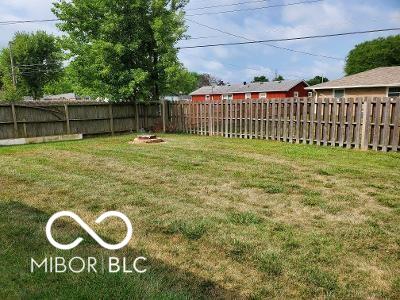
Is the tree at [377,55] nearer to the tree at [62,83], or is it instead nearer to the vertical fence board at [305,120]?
the tree at [62,83]

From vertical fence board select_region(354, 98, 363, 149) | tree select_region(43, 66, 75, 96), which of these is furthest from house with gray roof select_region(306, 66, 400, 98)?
tree select_region(43, 66, 75, 96)

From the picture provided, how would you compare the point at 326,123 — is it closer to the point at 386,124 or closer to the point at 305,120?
the point at 305,120

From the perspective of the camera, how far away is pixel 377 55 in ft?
151

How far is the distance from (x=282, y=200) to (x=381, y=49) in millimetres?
50460

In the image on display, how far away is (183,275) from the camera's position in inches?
111

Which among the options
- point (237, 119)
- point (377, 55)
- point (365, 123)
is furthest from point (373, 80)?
point (377, 55)

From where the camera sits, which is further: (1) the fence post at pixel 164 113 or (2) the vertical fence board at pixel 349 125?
(1) the fence post at pixel 164 113

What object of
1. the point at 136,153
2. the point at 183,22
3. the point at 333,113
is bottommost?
the point at 136,153

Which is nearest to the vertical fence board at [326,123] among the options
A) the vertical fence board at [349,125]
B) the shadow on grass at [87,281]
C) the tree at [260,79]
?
the vertical fence board at [349,125]

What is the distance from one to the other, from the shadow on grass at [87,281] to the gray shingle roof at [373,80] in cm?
2180

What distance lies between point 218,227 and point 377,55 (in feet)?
167

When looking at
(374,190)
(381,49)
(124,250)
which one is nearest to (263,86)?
(381,49)

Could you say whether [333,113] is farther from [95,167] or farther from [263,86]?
[263,86]

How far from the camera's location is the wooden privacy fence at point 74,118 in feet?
43.8
